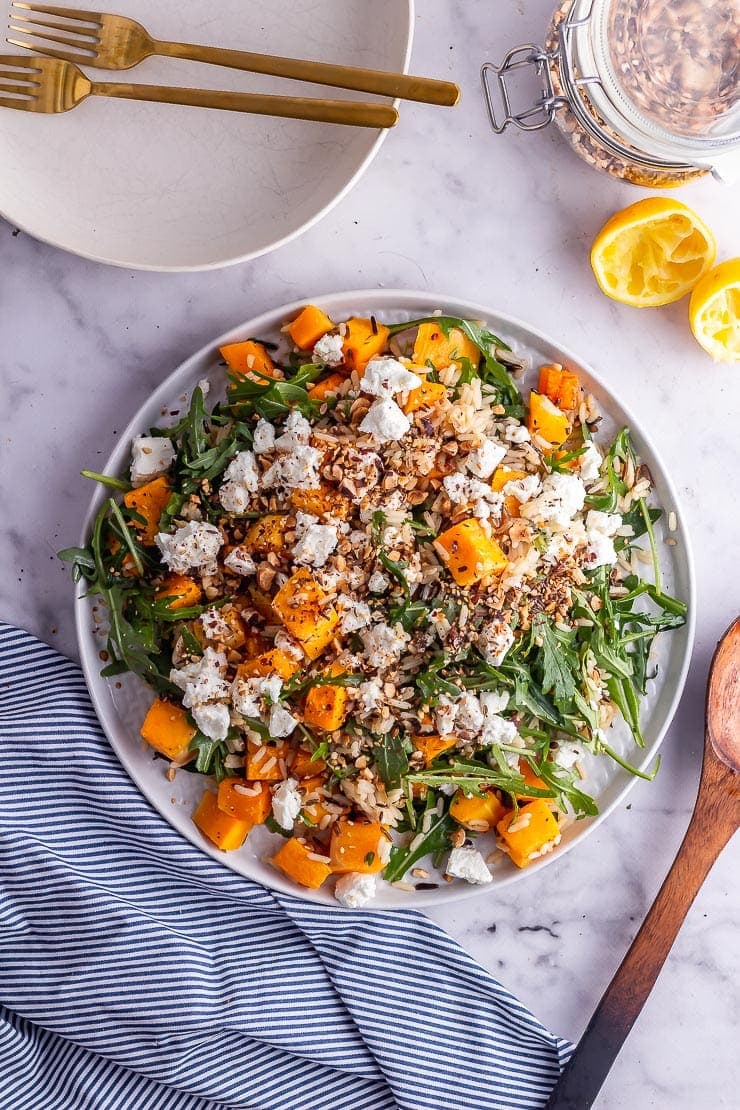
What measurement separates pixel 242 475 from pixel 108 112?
A: 2.35 ft

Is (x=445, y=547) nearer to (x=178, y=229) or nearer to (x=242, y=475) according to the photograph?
(x=242, y=475)

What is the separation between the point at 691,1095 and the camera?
1832 millimetres

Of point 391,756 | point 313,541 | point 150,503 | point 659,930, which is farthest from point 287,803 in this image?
point 659,930

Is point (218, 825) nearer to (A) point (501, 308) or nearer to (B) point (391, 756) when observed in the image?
(B) point (391, 756)

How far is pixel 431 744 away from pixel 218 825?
41cm

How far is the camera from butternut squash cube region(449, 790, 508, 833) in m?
1.57

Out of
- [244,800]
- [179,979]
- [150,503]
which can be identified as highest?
[150,503]

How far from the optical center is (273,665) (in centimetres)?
144

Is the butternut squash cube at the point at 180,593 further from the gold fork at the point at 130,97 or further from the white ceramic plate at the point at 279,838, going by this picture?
the gold fork at the point at 130,97

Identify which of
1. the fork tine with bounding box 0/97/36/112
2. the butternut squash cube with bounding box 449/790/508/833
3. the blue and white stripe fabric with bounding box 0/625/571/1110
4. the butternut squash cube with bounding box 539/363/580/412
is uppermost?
the fork tine with bounding box 0/97/36/112

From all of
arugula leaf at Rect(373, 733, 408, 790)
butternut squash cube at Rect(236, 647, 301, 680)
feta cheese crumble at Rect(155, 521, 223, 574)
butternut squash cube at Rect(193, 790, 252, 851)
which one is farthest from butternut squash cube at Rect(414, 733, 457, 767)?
feta cheese crumble at Rect(155, 521, 223, 574)

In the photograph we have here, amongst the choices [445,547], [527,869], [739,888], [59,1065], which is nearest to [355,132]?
[445,547]

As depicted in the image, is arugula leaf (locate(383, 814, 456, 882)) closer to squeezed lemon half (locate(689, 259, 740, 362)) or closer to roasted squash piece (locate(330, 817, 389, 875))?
roasted squash piece (locate(330, 817, 389, 875))

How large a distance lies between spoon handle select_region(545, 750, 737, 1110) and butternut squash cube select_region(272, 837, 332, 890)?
0.60 meters
